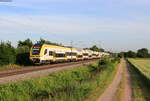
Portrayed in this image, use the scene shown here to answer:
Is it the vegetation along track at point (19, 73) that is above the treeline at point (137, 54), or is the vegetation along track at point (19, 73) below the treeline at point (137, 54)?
below

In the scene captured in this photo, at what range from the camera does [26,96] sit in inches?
458

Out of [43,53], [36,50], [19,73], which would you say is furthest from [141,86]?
[36,50]

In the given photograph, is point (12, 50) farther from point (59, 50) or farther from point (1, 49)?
point (59, 50)

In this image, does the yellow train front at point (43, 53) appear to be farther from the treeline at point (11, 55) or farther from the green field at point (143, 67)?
the green field at point (143, 67)

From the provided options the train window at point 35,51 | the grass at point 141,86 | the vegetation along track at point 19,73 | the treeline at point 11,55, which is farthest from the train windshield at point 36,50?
the grass at point 141,86

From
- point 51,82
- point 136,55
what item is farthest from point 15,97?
point 136,55

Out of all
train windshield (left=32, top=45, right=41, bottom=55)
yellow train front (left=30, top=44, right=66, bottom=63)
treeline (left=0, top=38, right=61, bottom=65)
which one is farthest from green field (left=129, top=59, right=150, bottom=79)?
treeline (left=0, top=38, right=61, bottom=65)

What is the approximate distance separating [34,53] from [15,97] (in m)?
18.9

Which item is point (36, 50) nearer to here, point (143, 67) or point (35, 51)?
point (35, 51)

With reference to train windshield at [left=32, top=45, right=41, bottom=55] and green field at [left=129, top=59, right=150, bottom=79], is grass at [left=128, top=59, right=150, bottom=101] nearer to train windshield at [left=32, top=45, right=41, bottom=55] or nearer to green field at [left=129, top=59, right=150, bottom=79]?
green field at [left=129, top=59, right=150, bottom=79]

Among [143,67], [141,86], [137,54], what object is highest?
[137,54]

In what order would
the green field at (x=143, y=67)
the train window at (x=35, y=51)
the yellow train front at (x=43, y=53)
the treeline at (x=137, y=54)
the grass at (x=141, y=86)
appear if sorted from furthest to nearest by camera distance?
the treeline at (x=137, y=54) < the train window at (x=35, y=51) < the yellow train front at (x=43, y=53) < the green field at (x=143, y=67) < the grass at (x=141, y=86)

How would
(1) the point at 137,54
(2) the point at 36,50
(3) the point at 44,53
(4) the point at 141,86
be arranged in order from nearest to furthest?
(4) the point at 141,86 < (2) the point at 36,50 < (3) the point at 44,53 < (1) the point at 137,54

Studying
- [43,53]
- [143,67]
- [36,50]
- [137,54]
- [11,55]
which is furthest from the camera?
[137,54]
